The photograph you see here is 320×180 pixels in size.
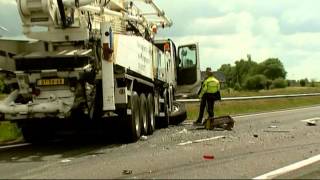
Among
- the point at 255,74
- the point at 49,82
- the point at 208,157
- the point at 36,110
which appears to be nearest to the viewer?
the point at 208,157

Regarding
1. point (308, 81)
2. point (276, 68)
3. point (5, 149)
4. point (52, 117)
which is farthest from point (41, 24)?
point (276, 68)

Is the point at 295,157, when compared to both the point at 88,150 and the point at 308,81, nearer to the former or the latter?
the point at 88,150

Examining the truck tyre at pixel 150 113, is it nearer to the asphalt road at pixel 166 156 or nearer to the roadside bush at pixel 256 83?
the asphalt road at pixel 166 156

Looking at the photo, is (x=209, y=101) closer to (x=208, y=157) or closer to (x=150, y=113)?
(x=150, y=113)

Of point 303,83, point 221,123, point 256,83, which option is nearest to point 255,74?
point 256,83

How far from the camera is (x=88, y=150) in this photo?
13125mm

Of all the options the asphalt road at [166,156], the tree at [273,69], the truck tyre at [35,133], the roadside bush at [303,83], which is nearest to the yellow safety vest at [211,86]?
the asphalt road at [166,156]

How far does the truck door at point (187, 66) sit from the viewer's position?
75.4 ft

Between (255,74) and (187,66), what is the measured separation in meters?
141

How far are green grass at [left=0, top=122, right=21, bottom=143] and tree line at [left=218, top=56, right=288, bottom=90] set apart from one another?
120 m

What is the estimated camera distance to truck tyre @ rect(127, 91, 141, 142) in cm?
1428

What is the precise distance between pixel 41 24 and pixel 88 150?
2.69 metres

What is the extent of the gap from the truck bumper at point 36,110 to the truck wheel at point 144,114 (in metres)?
3.14

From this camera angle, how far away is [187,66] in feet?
76.0
